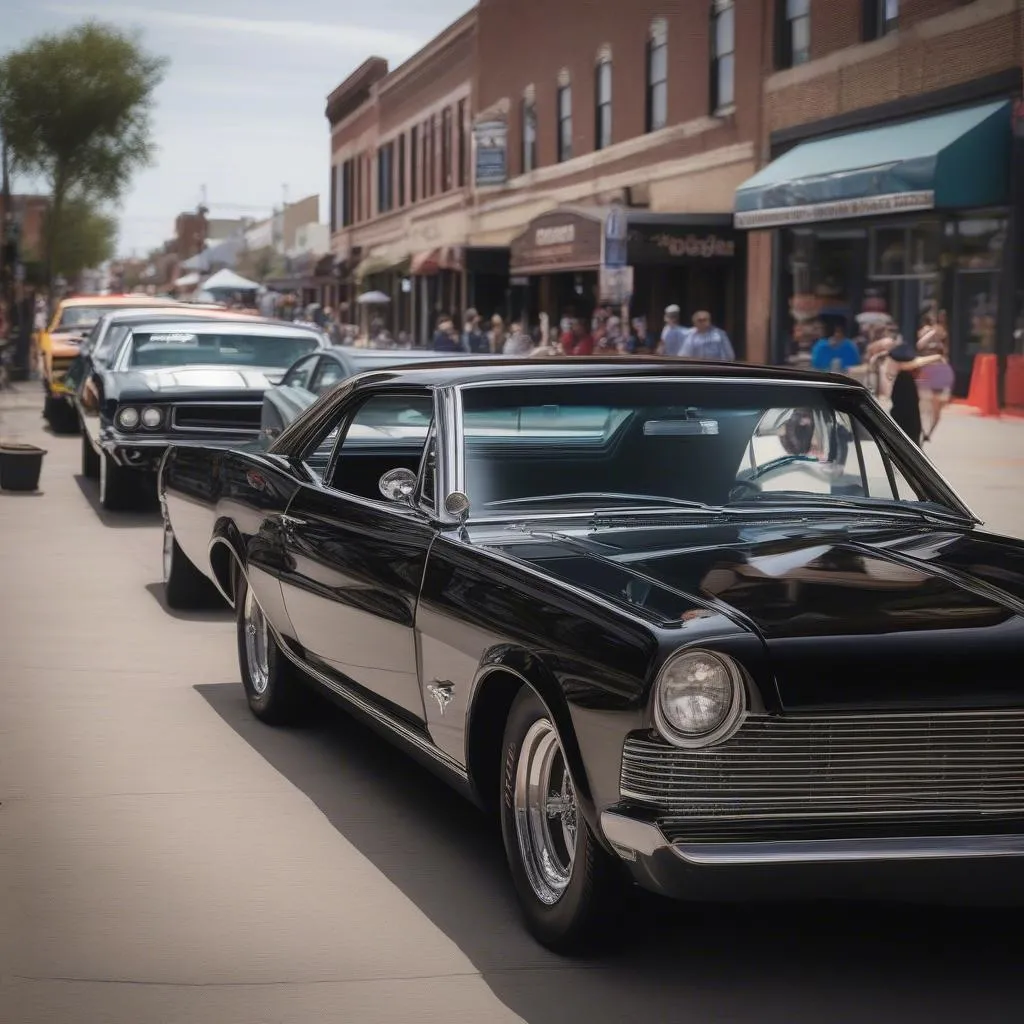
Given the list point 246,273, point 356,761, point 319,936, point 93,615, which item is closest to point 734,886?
point 319,936

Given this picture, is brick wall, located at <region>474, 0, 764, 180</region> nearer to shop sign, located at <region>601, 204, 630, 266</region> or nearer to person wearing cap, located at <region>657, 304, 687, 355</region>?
shop sign, located at <region>601, 204, 630, 266</region>

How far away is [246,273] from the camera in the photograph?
387ft

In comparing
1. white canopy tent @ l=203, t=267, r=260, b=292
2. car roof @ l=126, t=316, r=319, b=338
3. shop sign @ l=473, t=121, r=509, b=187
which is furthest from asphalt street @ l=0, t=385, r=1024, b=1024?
white canopy tent @ l=203, t=267, r=260, b=292

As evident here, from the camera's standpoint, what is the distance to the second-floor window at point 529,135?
42.9 m

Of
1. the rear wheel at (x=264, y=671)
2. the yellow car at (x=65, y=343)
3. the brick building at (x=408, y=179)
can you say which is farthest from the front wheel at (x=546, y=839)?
the brick building at (x=408, y=179)

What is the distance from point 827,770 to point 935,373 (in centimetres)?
1788

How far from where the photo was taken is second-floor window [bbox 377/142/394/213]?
61844mm

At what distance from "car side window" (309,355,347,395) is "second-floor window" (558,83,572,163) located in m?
26.6

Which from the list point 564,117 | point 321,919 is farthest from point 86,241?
point 321,919

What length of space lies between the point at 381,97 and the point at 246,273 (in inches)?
2257

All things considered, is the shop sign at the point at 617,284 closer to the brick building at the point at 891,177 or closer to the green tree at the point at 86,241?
the brick building at the point at 891,177

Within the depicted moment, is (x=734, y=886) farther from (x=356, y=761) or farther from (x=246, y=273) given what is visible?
(x=246, y=273)

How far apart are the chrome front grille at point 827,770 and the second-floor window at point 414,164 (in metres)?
53.8

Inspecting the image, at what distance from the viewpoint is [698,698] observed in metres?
4.25
